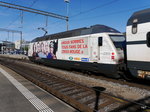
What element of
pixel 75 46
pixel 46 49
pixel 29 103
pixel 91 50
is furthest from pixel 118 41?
pixel 46 49

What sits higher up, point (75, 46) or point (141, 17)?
point (141, 17)

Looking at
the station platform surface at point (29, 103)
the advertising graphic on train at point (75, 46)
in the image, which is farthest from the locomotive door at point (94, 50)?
the station platform surface at point (29, 103)

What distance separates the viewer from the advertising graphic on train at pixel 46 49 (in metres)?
13.0

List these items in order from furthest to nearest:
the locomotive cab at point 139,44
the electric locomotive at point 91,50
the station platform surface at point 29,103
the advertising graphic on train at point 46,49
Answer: the advertising graphic on train at point 46,49 → the electric locomotive at point 91,50 → the locomotive cab at point 139,44 → the station platform surface at point 29,103

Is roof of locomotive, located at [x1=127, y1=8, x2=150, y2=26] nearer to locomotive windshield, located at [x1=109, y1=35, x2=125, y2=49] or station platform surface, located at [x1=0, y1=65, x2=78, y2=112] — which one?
locomotive windshield, located at [x1=109, y1=35, x2=125, y2=49]

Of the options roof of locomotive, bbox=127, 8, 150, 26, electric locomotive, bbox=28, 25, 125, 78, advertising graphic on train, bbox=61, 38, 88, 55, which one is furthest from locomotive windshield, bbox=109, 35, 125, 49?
advertising graphic on train, bbox=61, 38, 88, 55

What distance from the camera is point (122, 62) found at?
299 inches

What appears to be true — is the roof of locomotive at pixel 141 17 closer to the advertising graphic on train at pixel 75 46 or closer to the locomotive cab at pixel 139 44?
the locomotive cab at pixel 139 44

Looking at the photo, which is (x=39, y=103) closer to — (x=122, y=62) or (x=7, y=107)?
(x=7, y=107)

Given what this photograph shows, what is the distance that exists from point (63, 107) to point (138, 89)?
3903 millimetres

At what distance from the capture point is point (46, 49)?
14547 millimetres

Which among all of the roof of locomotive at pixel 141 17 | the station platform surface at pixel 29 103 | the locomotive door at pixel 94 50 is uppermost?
the roof of locomotive at pixel 141 17

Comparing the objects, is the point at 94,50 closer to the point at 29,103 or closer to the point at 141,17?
the point at 141,17

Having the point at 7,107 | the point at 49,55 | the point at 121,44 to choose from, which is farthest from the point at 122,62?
the point at 49,55
